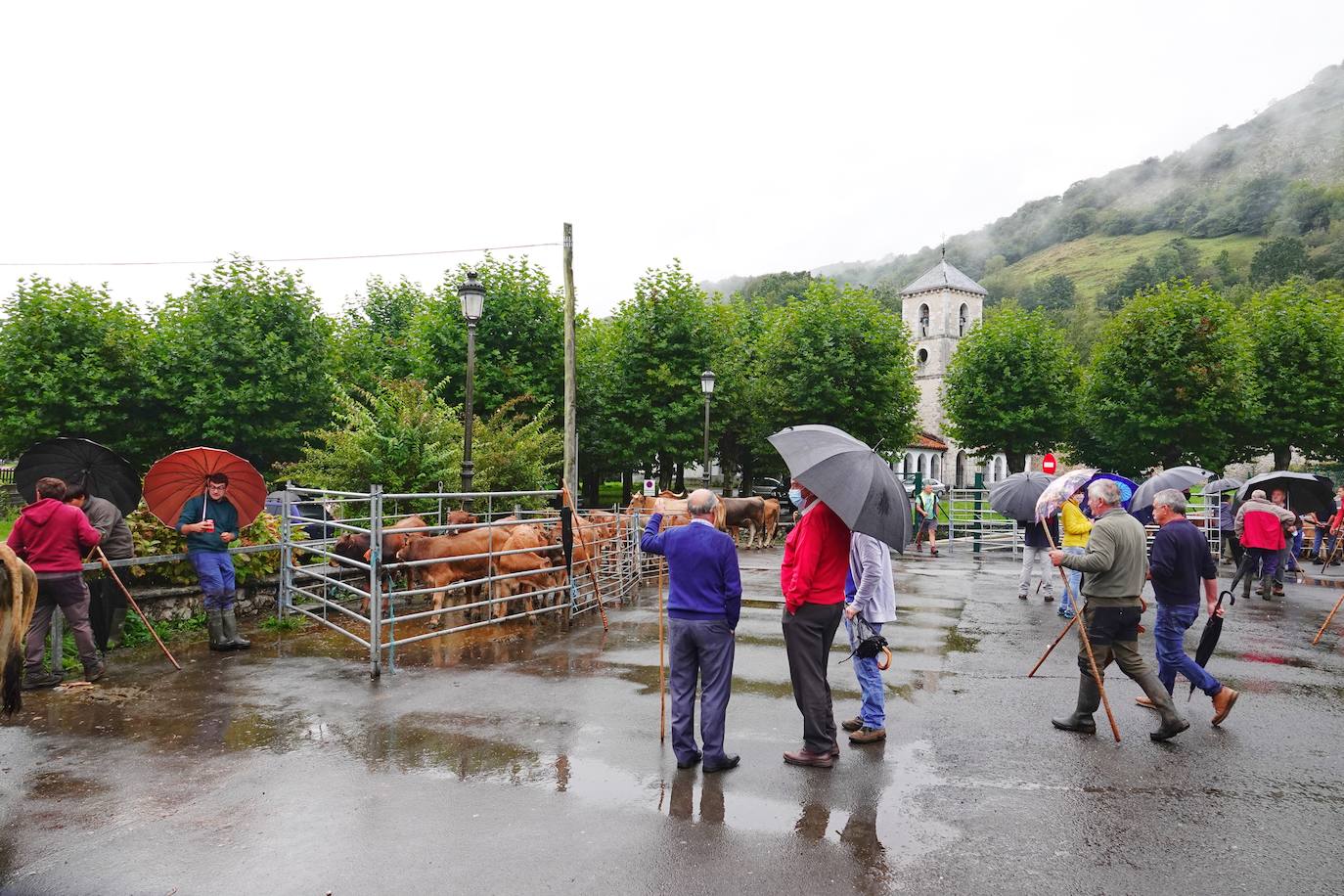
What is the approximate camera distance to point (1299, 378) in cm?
2759

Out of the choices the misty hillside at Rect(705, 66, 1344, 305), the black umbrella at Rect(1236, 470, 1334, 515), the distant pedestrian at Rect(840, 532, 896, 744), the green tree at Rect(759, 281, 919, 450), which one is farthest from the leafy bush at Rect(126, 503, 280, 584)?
the misty hillside at Rect(705, 66, 1344, 305)

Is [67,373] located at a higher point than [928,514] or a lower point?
higher

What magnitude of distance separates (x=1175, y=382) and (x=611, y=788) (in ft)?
96.6

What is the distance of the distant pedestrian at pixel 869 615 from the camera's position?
6199 mm

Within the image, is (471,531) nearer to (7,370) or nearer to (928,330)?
(7,370)

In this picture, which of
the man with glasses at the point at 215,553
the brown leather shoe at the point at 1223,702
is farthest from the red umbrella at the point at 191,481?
the brown leather shoe at the point at 1223,702

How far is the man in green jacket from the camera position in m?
6.24

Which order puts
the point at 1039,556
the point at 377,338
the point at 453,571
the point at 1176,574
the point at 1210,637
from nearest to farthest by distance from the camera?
1. the point at 1176,574
2. the point at 1210,637
3. the point at 453,571
4. the point at 1039,556
5. the point at 377,338

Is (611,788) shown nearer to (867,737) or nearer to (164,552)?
(867,737)

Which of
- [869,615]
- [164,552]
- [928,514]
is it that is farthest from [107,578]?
[928,514]

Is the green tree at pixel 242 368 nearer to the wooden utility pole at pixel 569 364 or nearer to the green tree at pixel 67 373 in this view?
the green tree at pixel 67 373

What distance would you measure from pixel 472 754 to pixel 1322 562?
20457mm

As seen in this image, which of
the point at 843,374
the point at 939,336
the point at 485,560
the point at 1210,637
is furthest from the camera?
the point at 939,336

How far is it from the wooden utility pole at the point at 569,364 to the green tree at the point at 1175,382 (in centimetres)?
2147
